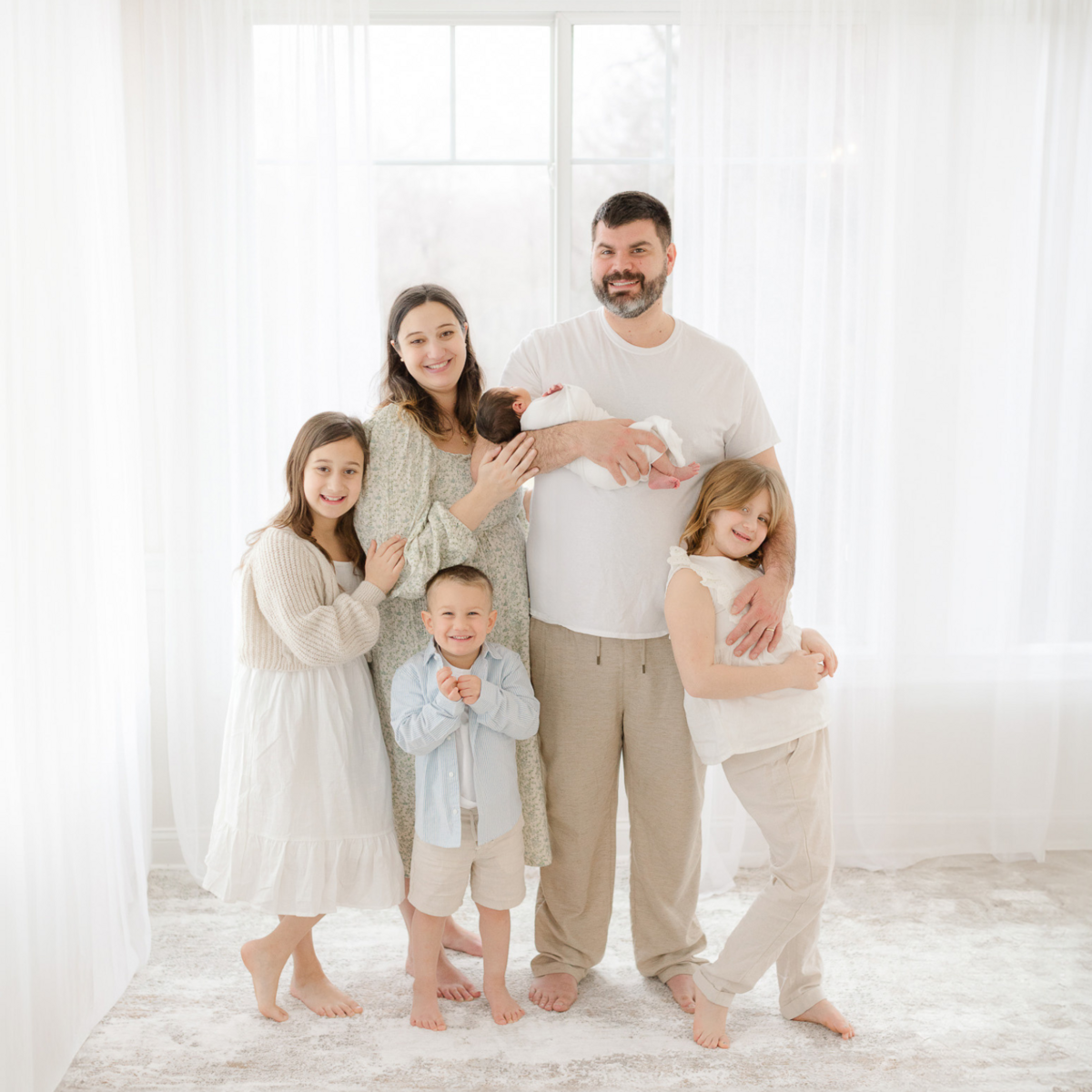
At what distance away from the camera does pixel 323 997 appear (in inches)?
83.2

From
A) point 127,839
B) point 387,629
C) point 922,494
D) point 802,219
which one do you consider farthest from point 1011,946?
point 127,839

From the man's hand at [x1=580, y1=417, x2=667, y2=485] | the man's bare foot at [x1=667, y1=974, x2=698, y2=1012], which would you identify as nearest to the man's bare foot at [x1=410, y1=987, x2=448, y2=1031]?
the man's bare foot at [x1=667, y1=974, x2=698, y2=1012]

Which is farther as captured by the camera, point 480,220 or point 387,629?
point 480,220

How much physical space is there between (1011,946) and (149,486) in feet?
8.51

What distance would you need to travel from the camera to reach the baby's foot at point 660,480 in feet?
6.35

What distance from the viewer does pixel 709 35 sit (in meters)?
2.56

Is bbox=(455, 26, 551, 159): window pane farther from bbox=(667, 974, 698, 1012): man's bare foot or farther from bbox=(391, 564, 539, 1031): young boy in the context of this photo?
bbox=(667, 974, 698, 1012): man's bare foot

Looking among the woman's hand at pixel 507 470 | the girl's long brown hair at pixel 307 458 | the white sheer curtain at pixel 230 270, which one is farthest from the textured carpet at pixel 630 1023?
the woman's hand at pixel 507 470

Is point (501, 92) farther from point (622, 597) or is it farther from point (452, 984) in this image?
point (452, 984)

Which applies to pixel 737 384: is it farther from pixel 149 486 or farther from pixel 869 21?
pixel 149 486

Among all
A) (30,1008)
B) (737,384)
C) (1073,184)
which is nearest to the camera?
(30,1008)

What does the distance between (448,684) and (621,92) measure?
1838mm

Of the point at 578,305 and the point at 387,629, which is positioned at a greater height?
the point at 578,305

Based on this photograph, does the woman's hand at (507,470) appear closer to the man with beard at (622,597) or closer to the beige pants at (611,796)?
the man with beard at (622,597)
